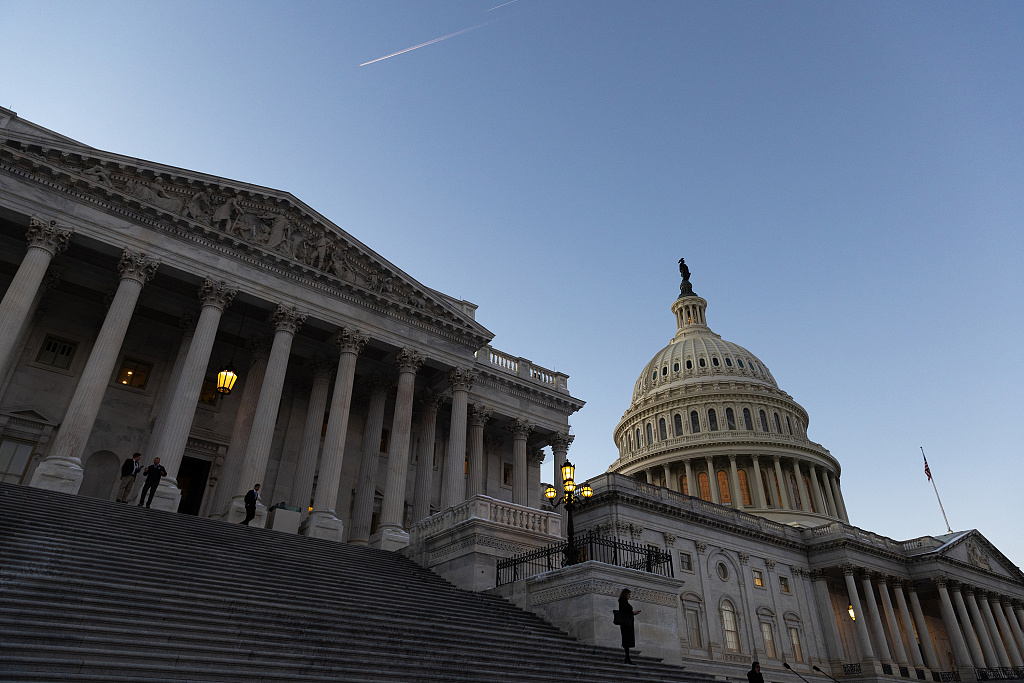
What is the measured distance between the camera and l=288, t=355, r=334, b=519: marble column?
27.9 m

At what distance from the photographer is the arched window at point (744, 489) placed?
75.8m

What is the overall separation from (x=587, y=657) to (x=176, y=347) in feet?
80.7

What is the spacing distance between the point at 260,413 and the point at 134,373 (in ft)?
26.6

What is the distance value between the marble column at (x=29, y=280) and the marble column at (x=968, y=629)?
69.2m

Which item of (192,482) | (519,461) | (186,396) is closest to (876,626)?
(519,461)

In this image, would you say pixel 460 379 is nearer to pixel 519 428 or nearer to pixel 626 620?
pixel 519 428

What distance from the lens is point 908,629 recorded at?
183ft

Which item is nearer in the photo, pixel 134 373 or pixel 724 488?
pixel 134 373

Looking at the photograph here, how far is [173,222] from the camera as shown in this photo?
2642 cm

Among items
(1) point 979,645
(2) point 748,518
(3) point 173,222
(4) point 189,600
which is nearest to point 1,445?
(3) point 173,222

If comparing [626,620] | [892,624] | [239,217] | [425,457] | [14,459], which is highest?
[239,217]

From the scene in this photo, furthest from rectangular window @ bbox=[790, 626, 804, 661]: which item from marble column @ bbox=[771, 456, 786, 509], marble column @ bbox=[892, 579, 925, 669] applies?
marble column @ bbox=[771, 456, 786, 509]

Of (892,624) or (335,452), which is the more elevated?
(335,452)

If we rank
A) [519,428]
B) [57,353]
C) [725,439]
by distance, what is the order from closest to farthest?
[57,353] < [519,428] < [725,439]
